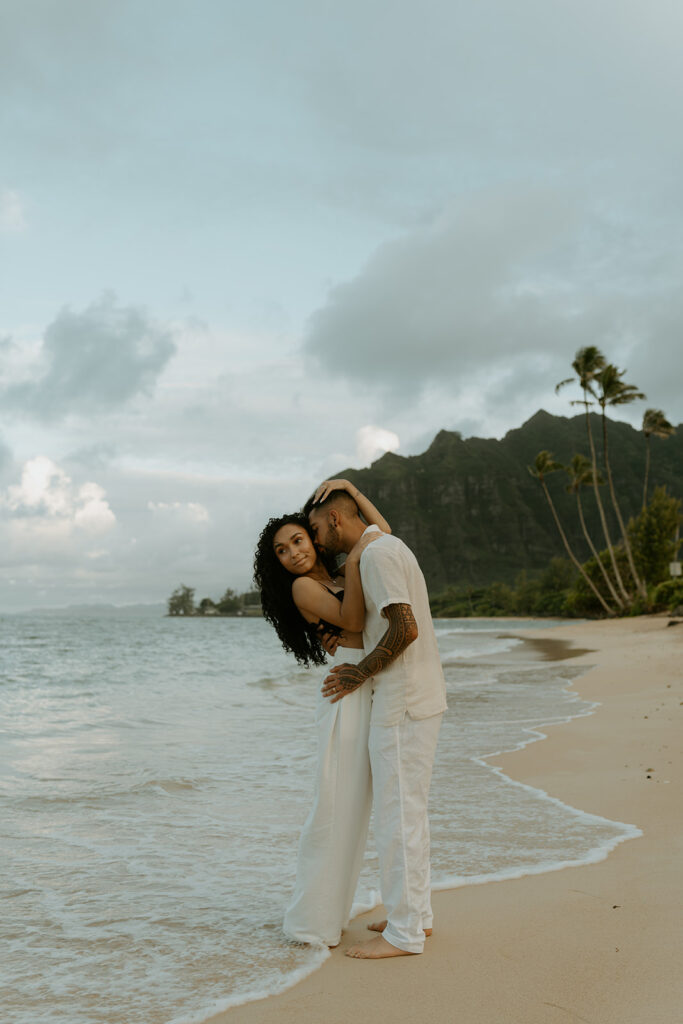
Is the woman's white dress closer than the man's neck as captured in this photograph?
Yes

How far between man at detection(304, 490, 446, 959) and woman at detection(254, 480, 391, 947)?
0.26 feet

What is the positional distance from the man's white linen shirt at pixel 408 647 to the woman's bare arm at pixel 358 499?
0.28 metres

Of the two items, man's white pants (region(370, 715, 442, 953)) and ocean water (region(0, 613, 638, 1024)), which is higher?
man's white pants (region(370, 715, 442, 953))

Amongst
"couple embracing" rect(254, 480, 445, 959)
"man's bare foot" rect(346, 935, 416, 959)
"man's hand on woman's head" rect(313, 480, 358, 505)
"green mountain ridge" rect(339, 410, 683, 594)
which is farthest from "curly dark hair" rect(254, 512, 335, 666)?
"green mountain ridge" rect(339, 410, 683, 594)

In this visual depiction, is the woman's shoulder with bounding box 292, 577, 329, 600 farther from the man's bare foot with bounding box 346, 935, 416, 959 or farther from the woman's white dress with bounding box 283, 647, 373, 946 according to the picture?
the man's bare foot with bounding box 346, 935, 416, 959

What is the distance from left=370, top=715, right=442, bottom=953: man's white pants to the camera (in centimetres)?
305

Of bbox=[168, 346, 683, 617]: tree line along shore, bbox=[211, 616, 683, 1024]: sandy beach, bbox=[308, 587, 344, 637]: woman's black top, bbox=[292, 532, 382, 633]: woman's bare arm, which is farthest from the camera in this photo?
bbox=[168, 346, 683, 617]: tree line along shore

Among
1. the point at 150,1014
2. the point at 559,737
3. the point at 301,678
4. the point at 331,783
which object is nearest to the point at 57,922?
the point at 150,1014

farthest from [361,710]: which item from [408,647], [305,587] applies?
[305,587]

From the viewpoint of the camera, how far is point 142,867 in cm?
450

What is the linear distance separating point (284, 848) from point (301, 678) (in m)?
15.5

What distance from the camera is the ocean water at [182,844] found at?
9.81 feet

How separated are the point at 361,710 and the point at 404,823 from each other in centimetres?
46

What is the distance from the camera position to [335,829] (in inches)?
126
